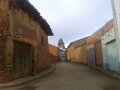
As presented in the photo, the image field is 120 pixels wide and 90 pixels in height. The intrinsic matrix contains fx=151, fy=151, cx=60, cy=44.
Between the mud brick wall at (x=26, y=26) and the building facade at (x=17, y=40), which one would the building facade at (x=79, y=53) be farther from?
the building facade at (x=17, y=40)

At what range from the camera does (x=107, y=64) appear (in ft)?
43.7

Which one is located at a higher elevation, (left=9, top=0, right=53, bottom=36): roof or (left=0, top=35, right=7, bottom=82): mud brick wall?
(left=9, top=0, right=53, bottom=36): roof

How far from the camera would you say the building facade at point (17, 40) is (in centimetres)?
796

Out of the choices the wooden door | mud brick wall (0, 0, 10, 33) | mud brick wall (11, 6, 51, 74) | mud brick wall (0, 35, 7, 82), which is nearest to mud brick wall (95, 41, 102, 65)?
the wooden door

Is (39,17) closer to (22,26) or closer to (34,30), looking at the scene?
(34,30)

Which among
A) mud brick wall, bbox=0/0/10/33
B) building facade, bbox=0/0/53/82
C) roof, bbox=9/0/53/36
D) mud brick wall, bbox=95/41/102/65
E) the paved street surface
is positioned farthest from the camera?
mud brick wall, bbox=95/41/102/65

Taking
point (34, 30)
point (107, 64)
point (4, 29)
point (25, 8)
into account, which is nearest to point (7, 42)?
point (4, 29)

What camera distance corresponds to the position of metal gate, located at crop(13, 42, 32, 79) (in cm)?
Answer: 889

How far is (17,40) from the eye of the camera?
29.3ft

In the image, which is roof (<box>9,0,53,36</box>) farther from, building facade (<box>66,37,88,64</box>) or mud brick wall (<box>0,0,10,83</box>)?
building facade (<box>66,37,88,64</box>)

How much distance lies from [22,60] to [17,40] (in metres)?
1.50

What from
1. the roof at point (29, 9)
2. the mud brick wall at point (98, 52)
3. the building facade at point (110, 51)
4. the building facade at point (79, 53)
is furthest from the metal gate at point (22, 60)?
the building facade at point (79, 53)

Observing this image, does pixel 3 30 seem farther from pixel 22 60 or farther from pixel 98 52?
pixel 98 52

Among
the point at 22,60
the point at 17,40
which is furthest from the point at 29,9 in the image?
the point at 22,60
